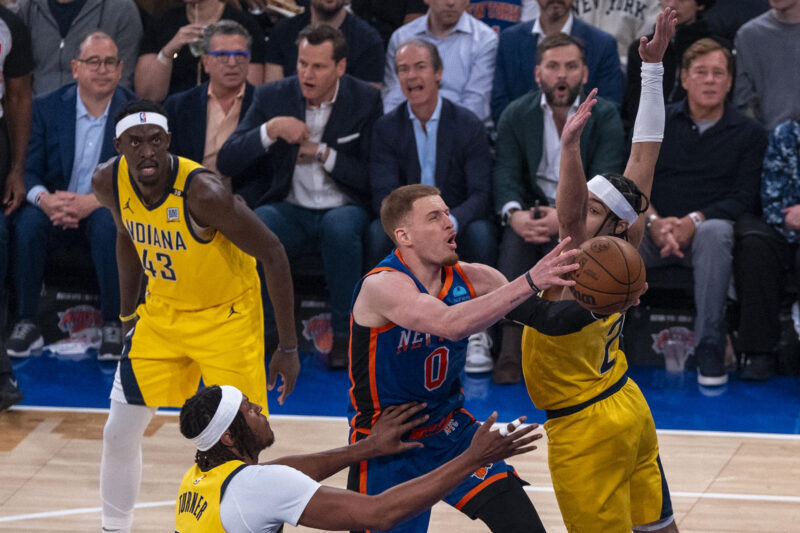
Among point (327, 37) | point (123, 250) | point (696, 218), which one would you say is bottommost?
point (696, 218)

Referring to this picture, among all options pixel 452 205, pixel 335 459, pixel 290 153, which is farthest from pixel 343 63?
pixel 335 459

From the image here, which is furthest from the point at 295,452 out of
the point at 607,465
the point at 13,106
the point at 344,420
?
the point at 13,106

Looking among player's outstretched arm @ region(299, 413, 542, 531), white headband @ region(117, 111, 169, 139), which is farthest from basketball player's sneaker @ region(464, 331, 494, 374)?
player's outstretched arm @ region(299, 413, 542, 531)

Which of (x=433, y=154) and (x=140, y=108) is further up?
(x=140, y=108)

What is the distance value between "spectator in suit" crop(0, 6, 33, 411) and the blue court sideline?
31.5 inches

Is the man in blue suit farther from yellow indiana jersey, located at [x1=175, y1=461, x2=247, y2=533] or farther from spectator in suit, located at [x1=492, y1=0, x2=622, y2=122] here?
yellow indiana jersey, located at [x1=175, y1=461, x2=247, y2=533]

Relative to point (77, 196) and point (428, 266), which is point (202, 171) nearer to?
point (428, 266)

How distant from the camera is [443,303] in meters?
3.84

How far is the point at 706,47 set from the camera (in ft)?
23.8

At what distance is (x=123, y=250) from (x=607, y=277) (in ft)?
7.89

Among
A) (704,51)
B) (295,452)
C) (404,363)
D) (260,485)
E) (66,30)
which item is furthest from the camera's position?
(66,30)

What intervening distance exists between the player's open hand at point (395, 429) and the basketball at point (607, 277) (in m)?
0.75

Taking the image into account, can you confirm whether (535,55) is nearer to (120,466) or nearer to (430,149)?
(430,149)

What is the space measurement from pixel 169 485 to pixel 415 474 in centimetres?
208
